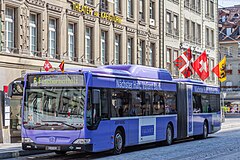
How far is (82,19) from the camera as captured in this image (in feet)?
116

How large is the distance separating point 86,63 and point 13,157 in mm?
16928

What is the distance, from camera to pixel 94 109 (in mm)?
18359

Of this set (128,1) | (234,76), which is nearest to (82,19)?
(128,1)

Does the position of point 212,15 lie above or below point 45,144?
above

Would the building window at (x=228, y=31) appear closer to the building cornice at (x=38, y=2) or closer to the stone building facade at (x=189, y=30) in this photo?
the stone building facade at (x=189, y=30)

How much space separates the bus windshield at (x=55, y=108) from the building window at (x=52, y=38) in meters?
14.0

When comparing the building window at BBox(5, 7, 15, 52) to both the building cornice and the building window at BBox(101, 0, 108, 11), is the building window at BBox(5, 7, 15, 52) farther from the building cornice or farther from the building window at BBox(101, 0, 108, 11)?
the building window at BBox(101, 0, 108, 11)

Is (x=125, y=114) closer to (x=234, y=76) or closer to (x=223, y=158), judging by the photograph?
(x=223, y=158)

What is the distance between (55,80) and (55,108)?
0.98 m

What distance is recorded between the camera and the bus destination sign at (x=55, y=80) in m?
18.2

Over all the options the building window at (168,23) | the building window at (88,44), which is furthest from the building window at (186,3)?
the building window at (88,44)

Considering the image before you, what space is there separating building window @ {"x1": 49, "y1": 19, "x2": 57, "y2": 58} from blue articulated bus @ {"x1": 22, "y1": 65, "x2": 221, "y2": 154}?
9313 mm

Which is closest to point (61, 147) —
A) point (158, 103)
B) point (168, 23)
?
point (158, 103)

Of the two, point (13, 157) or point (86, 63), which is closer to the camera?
point (13, 157)
